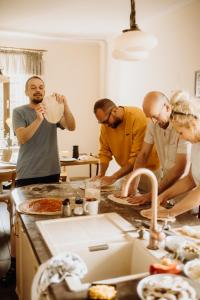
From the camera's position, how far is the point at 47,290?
1.13 m

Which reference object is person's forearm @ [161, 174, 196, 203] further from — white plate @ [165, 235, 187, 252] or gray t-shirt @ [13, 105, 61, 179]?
gray t-shirt @ [13, 105, 61, 179]

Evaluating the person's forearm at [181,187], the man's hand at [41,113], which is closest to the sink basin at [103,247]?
the person's forearm at [181,187]

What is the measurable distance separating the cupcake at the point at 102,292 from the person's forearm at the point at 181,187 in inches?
39.2

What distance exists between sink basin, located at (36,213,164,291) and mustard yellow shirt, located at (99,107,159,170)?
1.09m

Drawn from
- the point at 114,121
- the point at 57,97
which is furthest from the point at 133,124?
the point at 57,97

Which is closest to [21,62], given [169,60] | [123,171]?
[169,60]

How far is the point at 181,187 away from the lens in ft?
6.53

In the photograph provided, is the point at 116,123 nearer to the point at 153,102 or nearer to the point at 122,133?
the point at 122,133

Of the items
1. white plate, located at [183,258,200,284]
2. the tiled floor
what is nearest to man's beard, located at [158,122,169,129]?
white plate, located at [183,258,200,284]

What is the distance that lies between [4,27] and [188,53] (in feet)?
9.21

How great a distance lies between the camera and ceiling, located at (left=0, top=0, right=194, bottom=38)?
3982 millimetres

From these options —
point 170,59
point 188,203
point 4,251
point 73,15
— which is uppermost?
point 73,15

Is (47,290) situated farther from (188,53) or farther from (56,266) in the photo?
(188,53)

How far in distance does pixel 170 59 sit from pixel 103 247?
3383mm
